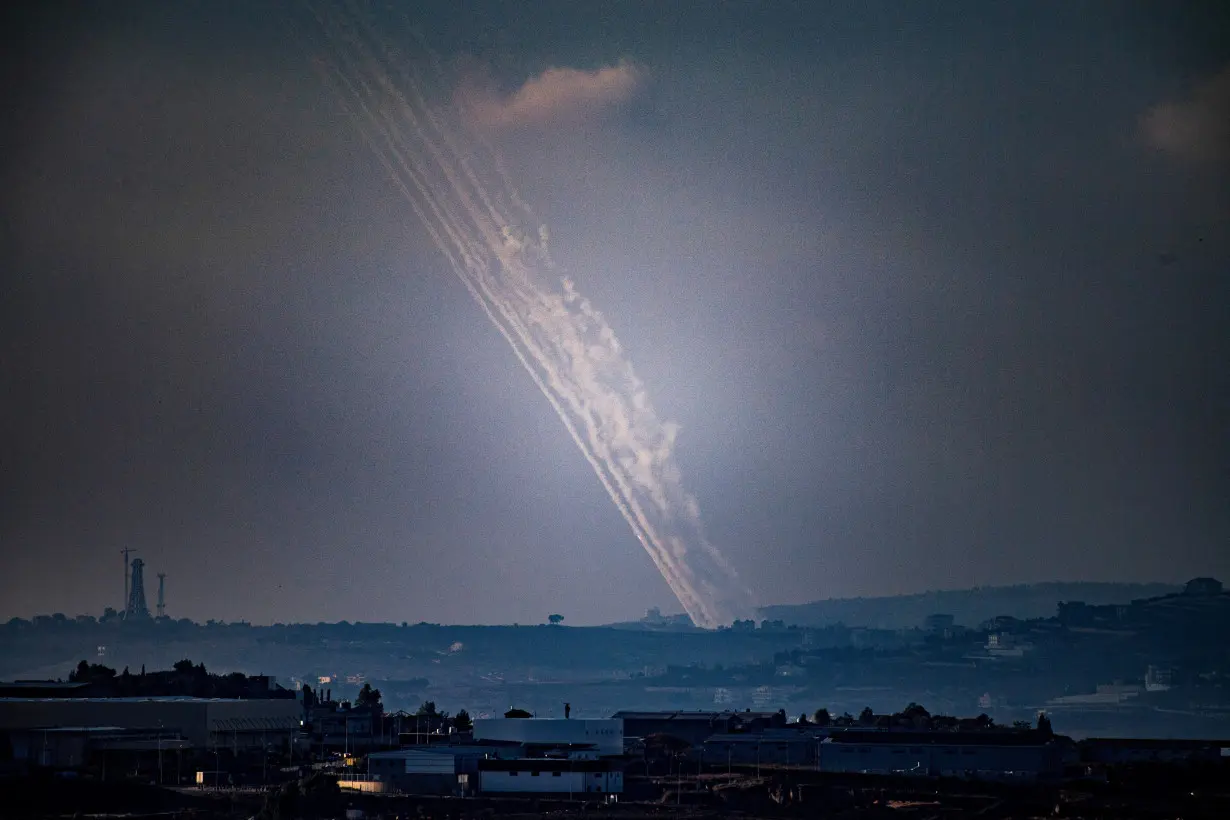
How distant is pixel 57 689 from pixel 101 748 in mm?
22741

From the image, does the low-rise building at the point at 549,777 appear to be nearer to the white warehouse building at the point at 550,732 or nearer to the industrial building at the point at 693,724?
the white warehouse building at the point at 550,732

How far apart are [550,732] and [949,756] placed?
56.2 feet

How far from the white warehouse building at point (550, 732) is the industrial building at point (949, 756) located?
9.51 metres

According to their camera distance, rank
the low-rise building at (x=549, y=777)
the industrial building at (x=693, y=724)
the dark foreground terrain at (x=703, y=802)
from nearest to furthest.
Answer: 1. the dark foreground terrain at (x=703, y=802)
2. the low-rise building at (x=549, y=777)
3. the industrial building at (x=693, y=724)

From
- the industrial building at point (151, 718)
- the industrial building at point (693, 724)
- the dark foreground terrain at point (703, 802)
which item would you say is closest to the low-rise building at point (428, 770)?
the dark foreground terrain at point (703, 802)

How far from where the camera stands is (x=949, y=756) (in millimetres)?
76750

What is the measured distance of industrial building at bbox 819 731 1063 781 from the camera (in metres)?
75.3

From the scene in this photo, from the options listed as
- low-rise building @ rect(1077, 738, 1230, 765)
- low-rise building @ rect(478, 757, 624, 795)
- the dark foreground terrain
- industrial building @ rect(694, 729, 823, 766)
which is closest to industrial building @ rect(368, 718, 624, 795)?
low-rise building @ rect(478, 757, 624, 795)

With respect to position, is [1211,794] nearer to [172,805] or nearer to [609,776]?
[609,776]

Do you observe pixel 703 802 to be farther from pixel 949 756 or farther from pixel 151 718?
pixel 151 718

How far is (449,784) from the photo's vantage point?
6962cm

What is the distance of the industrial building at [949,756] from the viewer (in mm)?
75312

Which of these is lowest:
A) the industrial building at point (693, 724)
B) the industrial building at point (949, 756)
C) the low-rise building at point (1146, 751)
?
the low-rise building at point (1146, 751)

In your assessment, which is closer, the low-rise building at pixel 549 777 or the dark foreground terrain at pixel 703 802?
the dark foreground terrain at pixel 703 802
